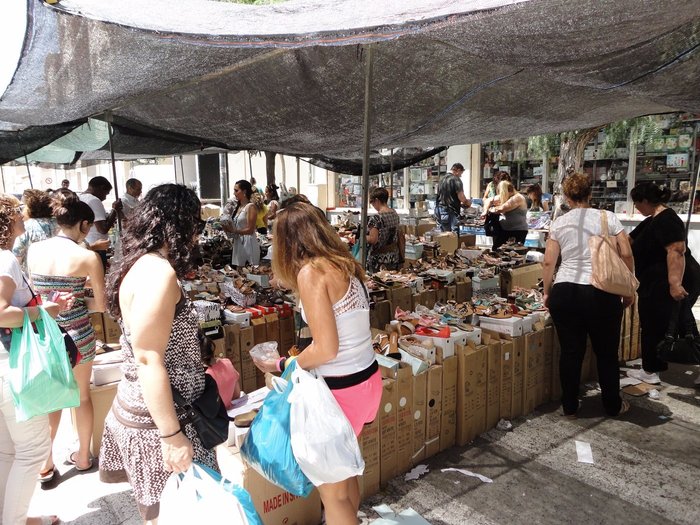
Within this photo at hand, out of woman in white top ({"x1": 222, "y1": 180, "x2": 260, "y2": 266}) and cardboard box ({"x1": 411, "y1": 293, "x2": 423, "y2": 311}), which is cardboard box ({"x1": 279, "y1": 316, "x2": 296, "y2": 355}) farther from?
woman in white top ({"x1": 222, "y1": 180, "x2": 260, "y2": 266})

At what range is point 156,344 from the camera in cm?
178

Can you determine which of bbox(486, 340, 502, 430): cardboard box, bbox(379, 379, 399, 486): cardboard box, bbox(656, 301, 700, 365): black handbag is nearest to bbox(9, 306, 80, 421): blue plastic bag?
bbox(379, 379, 399, 486): cardboard box

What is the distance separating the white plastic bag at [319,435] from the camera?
Result: 209 cm

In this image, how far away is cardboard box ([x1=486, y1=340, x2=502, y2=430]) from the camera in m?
3.83

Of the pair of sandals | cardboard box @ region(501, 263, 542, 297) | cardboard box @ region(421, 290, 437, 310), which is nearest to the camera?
the pair of sandals

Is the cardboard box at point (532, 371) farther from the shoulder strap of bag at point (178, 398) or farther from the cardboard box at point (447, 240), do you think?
the cardboard box at point (447, 240)

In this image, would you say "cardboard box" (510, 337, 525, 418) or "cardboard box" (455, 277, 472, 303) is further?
"cardboard box" (455, 277, 472, 303)

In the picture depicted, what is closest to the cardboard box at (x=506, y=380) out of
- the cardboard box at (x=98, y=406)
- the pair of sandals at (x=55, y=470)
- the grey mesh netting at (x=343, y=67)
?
the grey mesh netting at (x=343, y=67)

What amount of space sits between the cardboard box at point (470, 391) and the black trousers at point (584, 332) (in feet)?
2.28

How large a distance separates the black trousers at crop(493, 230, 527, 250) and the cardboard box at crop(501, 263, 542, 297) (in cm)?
161

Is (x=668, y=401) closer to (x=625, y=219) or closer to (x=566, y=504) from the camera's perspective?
(x=566, y=504)

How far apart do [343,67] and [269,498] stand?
311 cm

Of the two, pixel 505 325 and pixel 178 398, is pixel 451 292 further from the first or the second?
A: pixel 178 398

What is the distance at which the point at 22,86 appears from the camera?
3645 millimetres
